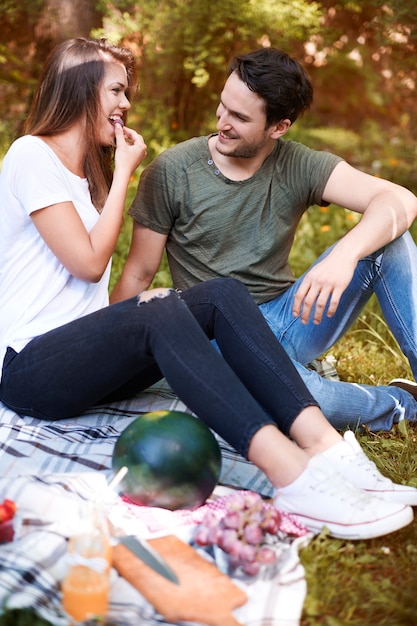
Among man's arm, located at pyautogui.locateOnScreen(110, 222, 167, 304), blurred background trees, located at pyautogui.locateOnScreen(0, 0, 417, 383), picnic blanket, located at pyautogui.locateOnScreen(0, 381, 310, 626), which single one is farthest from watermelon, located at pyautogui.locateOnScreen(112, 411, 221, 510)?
blurred background trees, located at pyautogui.locateOnScreen(0, 0, 417, 383)

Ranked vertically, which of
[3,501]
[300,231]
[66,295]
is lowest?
[300,231]

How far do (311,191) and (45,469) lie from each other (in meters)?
1.61

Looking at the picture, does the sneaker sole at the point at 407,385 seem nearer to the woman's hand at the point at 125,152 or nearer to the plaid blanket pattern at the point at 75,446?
the plaid blanket pattern at the point at 75,446

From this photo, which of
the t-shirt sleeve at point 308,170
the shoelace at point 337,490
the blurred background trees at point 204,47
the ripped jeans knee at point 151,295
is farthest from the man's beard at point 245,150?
the shoelace at point 337,490

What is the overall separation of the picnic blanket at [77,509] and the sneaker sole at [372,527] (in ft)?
0.35

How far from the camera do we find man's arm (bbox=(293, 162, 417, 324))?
9.36 ft

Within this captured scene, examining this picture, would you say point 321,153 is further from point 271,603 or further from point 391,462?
point 271,603

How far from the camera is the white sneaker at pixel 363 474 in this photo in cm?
252

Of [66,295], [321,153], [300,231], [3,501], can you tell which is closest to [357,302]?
[321,153]

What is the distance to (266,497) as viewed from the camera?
269cm

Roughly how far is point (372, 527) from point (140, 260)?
1552 millimetres

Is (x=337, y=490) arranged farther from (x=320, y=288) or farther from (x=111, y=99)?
(x=111, y=99)

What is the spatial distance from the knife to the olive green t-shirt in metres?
1.41

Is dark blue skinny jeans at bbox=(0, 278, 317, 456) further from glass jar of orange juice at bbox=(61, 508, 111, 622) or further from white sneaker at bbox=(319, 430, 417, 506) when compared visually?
glass jar of orange juice at bbox=(61, 508, 111, 622)
